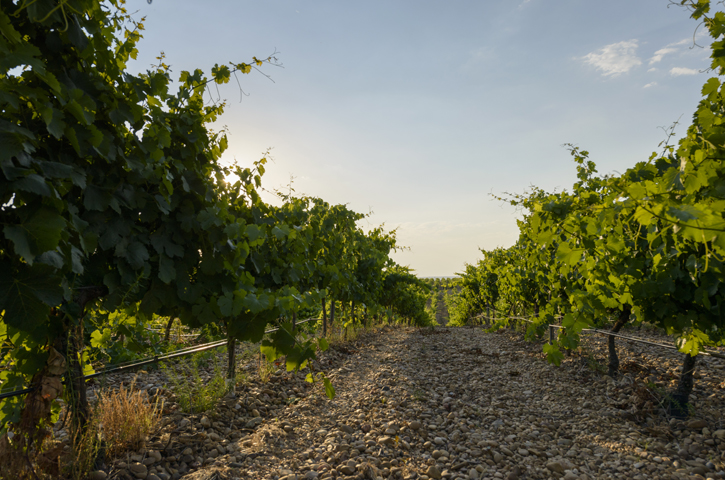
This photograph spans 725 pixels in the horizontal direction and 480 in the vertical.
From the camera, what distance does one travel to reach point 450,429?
3994mm

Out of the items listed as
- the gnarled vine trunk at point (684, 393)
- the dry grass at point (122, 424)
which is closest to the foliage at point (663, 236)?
the gnarled vine trunk at point (684, 393)

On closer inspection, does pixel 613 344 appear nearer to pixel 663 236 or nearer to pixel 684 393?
pixel 684 393

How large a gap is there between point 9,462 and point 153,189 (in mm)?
1807

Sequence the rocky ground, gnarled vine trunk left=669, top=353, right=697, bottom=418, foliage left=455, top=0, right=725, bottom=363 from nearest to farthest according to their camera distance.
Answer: foliage left=455, top=0, right=725, bottom=363, the rocky ground, gnarled vine trunk left=669, top=353, right=697, bottom=418

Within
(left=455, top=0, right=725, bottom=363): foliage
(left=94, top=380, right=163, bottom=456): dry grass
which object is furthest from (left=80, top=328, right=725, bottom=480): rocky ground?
(left=455, top=0, right=725, bottom=363): foliage

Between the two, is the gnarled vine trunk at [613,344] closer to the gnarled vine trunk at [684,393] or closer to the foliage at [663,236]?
the foliage at [663,236]

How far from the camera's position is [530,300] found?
10062 mm

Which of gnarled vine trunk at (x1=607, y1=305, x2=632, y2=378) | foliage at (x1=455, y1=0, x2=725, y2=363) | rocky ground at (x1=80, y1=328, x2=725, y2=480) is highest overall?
foliage at (x1=455, y1=0, x2=725, y2=363)

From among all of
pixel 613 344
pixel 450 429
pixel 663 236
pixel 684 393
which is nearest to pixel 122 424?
pixel 450 429

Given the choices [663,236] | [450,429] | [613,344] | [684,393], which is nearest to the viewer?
[663,236]

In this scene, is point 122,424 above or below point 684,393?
above

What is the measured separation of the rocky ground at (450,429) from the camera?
304cm

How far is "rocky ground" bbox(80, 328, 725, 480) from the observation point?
9.99 ft

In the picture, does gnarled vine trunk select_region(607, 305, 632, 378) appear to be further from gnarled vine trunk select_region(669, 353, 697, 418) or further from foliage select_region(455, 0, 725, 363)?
gnarled vine trunk select_region(669, 353, 697, 418)
